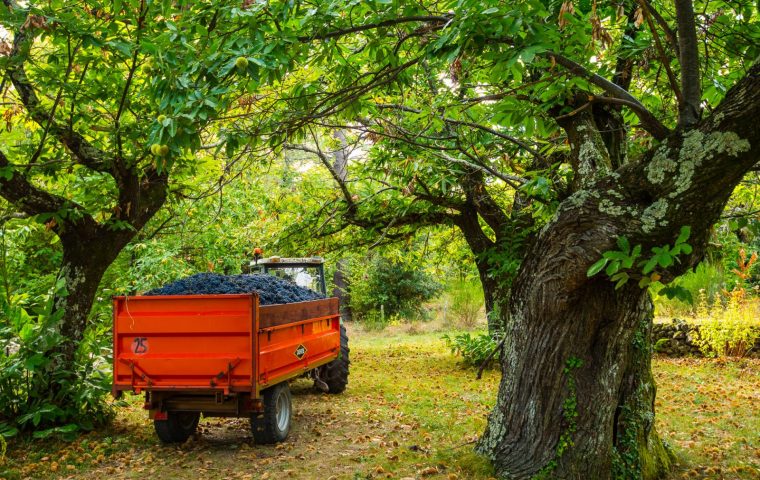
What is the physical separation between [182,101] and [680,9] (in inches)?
115

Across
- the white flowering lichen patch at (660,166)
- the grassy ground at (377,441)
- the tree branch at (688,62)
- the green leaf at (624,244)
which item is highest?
the tree branch at (688,62)

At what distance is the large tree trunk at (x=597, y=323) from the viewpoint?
12.6 ft

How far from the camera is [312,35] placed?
3.82m

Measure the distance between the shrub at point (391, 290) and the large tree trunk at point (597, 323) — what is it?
1716cm

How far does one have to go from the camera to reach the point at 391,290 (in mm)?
22688

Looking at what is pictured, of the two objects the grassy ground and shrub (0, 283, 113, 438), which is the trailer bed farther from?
shrub (0, 283, 113, 438)

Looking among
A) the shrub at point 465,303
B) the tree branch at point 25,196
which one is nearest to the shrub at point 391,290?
the shrub at point 465,303

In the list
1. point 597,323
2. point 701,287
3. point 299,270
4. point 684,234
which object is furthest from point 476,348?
point 684,234

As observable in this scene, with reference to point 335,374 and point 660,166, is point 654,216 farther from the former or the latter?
point 335,374

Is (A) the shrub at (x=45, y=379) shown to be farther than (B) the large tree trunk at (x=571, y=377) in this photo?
Yes

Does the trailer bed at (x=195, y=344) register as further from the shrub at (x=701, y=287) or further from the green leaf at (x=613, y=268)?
the shrub at (x=701, y=287)

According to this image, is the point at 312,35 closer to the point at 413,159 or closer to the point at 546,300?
the point at 546,300

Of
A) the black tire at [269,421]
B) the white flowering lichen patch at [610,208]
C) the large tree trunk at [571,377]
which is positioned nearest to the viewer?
the white flowering lichen patch at [610,208]

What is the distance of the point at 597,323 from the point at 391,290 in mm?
18154
